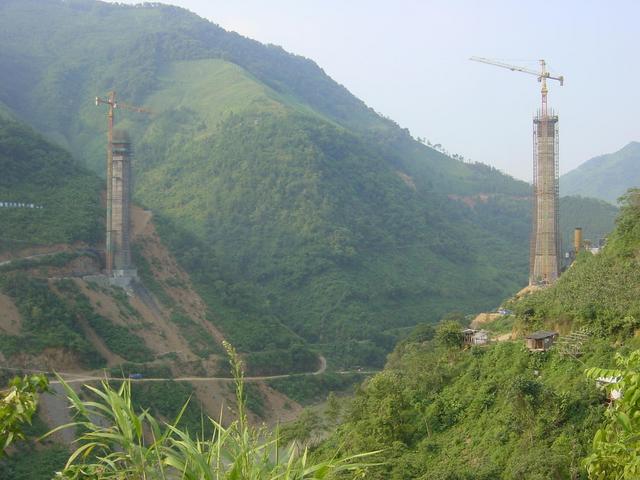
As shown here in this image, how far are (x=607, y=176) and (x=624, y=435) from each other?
568 feet

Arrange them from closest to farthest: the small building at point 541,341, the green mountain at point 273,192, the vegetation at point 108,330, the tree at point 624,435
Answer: the tree at point 624,435 → the small building at point 541,341 → the vegetation at point 108,330 → the green mountain at point 273,192

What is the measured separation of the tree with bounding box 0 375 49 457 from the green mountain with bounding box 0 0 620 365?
3702cm

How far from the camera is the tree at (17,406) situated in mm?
6012

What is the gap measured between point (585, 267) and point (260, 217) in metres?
38.9

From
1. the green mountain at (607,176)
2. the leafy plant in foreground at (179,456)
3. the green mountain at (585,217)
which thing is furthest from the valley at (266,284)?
the green mountain at (607,176)

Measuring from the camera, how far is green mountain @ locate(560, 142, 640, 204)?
162 m

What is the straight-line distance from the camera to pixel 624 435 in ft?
22.5

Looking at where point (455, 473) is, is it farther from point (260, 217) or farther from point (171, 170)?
point (171, 170)

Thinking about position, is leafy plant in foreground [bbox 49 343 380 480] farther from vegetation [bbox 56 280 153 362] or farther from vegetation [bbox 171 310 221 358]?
vegetation [bbox 171 310 221 358]

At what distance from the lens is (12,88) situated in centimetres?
8181

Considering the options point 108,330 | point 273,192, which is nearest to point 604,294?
point 108,330

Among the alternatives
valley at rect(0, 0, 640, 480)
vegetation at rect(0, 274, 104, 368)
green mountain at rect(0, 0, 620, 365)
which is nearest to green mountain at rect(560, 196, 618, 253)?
valley at rect(0, 0, 640, 480)

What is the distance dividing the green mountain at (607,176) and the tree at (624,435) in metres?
152

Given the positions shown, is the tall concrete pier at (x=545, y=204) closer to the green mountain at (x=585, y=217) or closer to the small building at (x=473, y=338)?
the small building at (x=473, y=338)
